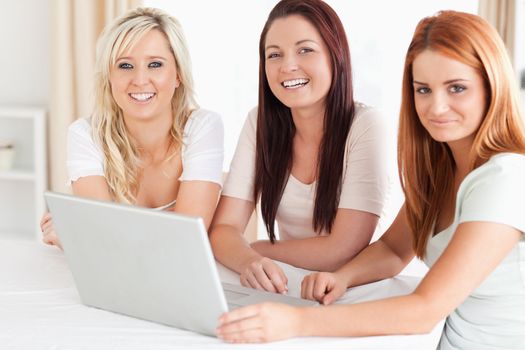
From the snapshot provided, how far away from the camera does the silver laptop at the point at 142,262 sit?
1258mm

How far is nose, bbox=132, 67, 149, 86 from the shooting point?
2.09 metres

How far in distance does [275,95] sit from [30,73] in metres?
2.47

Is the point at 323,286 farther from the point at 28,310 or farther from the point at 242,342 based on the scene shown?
the point at 28,310

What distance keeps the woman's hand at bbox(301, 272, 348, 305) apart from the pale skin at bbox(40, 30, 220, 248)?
55cm

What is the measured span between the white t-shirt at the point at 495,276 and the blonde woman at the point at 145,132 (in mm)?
820

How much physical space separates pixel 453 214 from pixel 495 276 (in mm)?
190

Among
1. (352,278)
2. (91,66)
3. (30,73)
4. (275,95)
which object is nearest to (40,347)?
(352,278)

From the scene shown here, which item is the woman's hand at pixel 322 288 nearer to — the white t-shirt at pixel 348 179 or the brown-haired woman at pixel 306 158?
the brown-haired woman at pixel 306 158

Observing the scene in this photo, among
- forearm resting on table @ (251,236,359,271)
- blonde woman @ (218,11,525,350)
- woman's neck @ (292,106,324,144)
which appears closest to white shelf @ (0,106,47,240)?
woman's neck @ (292,106,324,144)

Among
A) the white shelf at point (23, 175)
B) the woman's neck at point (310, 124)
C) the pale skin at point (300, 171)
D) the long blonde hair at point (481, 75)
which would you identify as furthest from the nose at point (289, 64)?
the white shelf at point (23, 175)

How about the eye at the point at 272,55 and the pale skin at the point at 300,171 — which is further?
the eye at the point at 272,55

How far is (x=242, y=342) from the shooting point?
130 centimetres

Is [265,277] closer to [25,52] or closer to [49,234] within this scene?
[49,234]

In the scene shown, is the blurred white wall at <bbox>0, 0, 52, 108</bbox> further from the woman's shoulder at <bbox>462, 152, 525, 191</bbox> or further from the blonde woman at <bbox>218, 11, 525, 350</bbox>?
the woman's shoulder at <bbox>462, 152, 525, 191</bbox>
